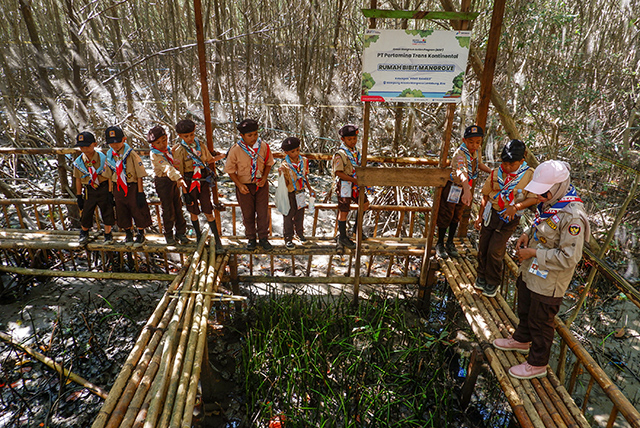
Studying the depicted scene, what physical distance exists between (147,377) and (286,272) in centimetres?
316

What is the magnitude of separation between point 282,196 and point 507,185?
229 centimetres

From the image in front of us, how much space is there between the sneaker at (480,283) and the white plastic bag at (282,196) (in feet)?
7.12

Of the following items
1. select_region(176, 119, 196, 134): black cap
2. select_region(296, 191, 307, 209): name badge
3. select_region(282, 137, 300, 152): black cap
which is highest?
select_region(176, 119, 196, 134): black cap

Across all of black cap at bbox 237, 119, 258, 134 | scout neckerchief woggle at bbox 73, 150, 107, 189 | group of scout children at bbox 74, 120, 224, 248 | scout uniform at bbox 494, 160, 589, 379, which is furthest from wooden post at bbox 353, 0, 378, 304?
scout neckerchief woggle at bbox 73, 150, 107, 189

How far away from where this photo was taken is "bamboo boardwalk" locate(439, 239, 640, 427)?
251 cm

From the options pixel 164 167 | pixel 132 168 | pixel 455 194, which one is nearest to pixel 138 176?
pixel 132 168

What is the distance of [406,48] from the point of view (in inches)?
130

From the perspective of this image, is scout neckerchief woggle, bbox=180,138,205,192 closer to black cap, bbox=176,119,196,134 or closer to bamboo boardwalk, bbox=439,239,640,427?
black cap, bbox=176,119,196,134

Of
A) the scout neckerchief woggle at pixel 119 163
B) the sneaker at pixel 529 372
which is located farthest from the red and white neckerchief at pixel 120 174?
the sneaker at pixel 529 372

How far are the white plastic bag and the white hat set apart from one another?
250cm

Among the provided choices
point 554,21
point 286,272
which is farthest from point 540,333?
point 554,21

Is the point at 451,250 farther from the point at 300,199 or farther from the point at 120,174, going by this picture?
the point at 120,174

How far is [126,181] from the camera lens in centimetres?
411

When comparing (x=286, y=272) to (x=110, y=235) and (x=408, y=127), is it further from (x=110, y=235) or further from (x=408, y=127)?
(x=408, y=127)
